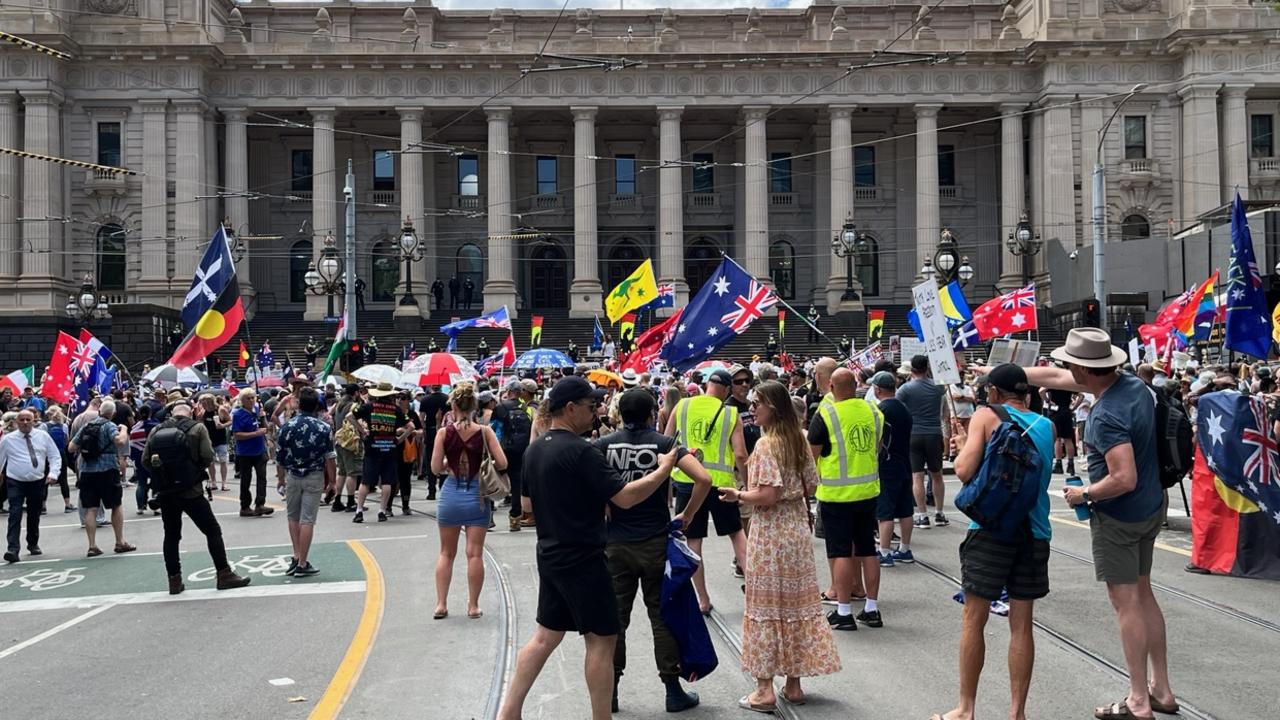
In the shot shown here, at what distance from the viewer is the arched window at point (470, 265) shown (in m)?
58.5

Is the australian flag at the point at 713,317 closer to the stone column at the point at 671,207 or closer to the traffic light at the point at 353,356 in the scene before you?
the traffic light at the point at 353,356

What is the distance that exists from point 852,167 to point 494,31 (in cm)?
1787

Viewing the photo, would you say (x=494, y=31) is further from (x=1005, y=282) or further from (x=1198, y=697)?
(x=1198, y=697)

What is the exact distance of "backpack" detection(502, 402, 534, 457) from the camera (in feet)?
52.0

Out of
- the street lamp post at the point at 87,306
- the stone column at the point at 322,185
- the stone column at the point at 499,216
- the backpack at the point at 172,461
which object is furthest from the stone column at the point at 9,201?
the backpack at the point at 172,461

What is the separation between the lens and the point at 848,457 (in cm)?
895

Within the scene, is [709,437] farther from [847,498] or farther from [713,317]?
[713,317]

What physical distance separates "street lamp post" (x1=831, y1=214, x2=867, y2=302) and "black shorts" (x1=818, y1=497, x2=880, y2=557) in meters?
30.5

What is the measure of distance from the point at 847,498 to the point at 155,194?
159ft

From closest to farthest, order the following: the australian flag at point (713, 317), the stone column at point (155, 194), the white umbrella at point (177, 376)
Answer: the australian flag at point (713, 317), the white umbrella at point (177, 376), the stone column at point (155, 194)

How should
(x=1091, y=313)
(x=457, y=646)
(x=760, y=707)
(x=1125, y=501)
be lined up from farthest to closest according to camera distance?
1. (x=1091, y=313)
2. (x=457, y=646)
3. (x=760, y=707)
4. (x=1125, y=501)

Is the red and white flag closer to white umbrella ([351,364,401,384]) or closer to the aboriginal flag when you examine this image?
white umbrella ([351,364,401,384])

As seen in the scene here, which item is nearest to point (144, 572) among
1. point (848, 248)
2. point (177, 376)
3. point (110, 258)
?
point (177, 376)

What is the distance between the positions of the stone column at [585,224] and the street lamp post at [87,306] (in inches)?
741
